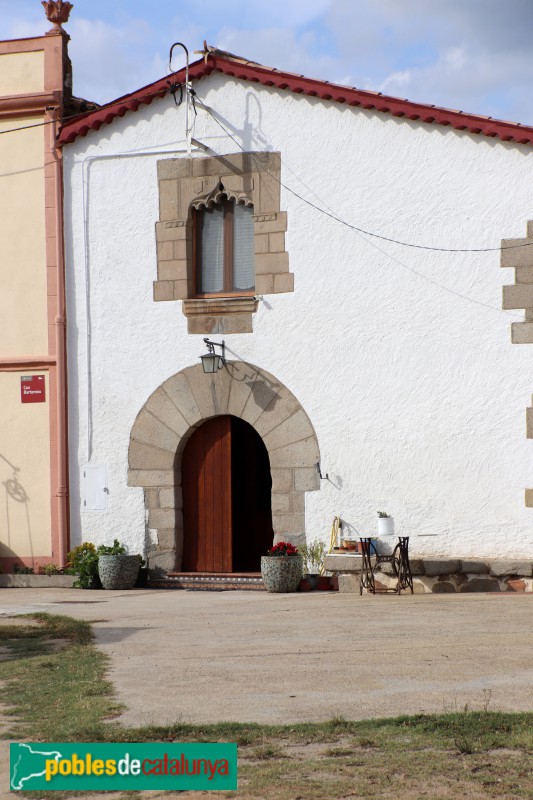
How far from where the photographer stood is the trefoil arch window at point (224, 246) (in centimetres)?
1345

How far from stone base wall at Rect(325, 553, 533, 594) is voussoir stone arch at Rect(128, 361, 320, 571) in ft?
3.84

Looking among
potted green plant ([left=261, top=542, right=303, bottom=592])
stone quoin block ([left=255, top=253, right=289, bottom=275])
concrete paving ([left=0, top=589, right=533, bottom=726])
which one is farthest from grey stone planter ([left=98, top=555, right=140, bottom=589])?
stone quoin block ([left=255, top=253, right=289, bottom=275])

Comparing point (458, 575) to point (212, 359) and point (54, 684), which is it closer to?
point (212, 359)

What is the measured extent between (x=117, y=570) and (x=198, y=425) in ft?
6.43

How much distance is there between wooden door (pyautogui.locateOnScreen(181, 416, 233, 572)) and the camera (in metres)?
13.7

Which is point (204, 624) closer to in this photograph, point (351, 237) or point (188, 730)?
point (188, 730)

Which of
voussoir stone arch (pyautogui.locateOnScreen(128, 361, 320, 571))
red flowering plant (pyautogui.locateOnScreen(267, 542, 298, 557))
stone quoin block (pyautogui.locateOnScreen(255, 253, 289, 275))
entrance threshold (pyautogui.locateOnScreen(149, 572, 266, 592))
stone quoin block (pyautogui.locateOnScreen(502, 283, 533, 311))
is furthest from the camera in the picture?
entrance threshold (pyautogui.locateOnScreen(149, 572, 266, 592))

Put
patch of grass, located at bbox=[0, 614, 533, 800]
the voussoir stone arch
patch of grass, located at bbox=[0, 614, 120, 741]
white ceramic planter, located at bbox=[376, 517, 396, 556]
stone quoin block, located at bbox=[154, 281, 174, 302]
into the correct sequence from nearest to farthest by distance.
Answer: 1. patch of grass, located at bbox=[0, 614, 533, 800]
2. patch of grass, located at bbox=[0, 614, 120, 741]
3. white ceramic planter, located at bbox=[376, 517, 396, 556]
4. the voussoir stone arch
5. stone quoin block, located at bbox=[154, 281, 174, 302]

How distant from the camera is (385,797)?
4.55 metres

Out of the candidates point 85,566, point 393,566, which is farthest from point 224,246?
point 393,566

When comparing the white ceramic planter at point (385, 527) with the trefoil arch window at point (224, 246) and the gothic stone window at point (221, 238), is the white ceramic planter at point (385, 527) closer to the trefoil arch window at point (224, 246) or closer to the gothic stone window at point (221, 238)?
the gothic stone window at point (221, 238)

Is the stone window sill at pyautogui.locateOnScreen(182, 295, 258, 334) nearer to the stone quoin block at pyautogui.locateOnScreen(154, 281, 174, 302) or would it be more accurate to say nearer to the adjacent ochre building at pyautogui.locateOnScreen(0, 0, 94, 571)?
the stone quoin block at pyautogui.locateOnScreen(154, 281, 174, 302)

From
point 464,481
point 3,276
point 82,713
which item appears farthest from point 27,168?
point 82,713

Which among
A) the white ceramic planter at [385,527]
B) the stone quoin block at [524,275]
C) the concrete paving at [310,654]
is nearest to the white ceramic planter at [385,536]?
the white ceramic planter at [385,527]
